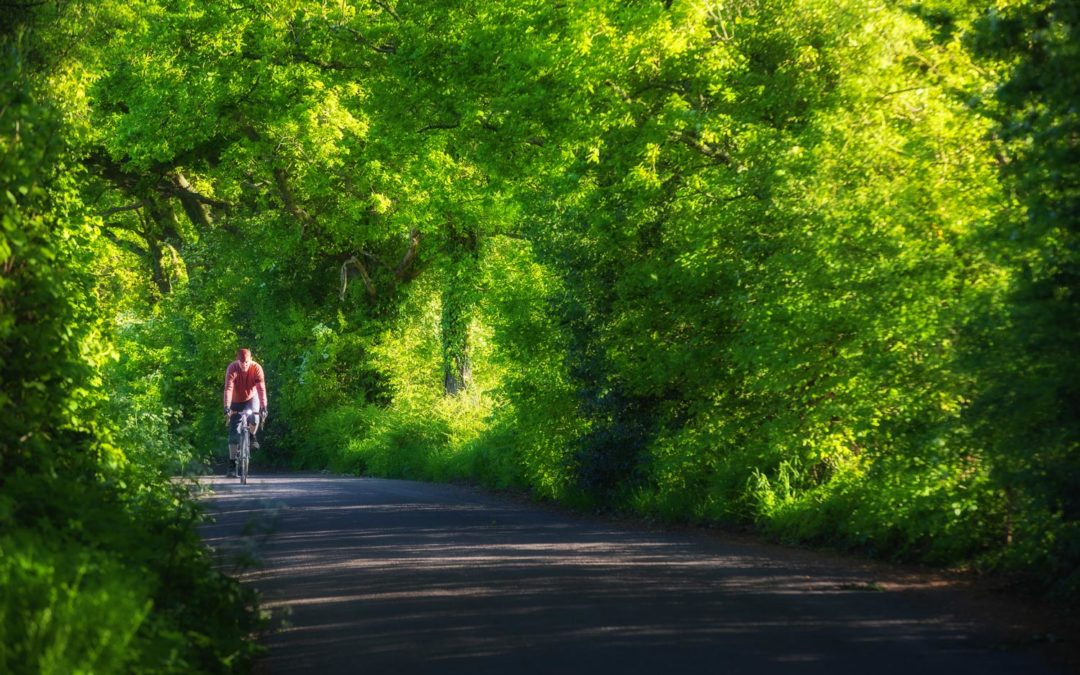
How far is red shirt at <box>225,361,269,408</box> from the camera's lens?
26.8 metres

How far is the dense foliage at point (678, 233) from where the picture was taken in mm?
11812

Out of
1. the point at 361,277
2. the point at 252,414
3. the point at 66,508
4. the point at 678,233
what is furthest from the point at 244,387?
the point at 66,508

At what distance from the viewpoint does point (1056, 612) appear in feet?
38.2

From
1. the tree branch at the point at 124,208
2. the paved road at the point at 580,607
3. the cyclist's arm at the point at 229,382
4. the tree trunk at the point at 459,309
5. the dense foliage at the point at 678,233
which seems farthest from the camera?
the tree branch at the point at 124,208

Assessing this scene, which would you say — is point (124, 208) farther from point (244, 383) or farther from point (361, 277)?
point (244, 383)

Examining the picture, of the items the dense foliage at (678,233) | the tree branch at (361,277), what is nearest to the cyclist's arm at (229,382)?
the dense foliage at (678,233)

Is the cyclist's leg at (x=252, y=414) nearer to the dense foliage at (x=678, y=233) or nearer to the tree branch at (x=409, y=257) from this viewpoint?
the dense foliage at (x=678, y=233)

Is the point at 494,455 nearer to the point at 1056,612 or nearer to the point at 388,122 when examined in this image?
the point at 388,122

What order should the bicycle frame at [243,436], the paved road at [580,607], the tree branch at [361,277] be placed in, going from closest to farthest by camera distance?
1. the paved road at [580,607]
2. the bicycle frame at [243,436]
3. the tree branch at [361,277]

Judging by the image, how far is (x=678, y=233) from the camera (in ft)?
67.5

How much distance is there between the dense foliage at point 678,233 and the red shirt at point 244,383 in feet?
8.26

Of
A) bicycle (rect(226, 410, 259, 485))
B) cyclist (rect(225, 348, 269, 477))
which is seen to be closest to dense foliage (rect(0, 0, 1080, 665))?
cyclist (rect(225, 348, 269, 477))

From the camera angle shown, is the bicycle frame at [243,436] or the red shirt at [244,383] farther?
the bicycle frame at [243,436]

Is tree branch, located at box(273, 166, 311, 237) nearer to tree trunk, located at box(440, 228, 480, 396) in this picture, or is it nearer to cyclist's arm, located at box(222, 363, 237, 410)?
tree trunk, located at box(440, 228, 480, 396)
